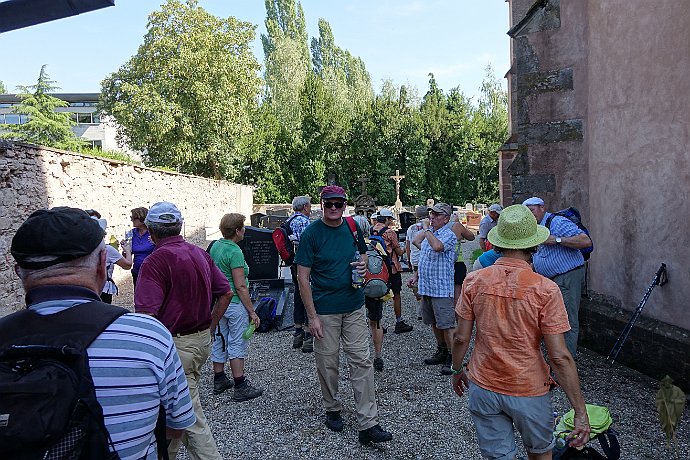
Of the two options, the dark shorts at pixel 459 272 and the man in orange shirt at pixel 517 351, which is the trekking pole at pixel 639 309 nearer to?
the dark shorts at pixel 459 272

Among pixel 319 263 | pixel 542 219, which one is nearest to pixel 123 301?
pixel 319 263

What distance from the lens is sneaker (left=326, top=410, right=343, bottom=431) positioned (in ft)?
14.6

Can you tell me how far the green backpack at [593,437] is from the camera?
10.2 ft

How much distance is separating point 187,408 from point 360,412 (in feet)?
8.35

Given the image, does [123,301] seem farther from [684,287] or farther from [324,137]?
[324,137]

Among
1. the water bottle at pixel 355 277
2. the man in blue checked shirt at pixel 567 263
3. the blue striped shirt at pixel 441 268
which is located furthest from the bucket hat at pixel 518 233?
the blue striped shirt at pixel 441 268

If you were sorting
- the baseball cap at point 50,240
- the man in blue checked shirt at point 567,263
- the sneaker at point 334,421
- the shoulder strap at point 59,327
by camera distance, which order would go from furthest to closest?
the man in blue checked shirt at point 567,263 < the sneaker at point 334,421 < the baseball cap at point 50,240 < the shoulder strap at point 59,327

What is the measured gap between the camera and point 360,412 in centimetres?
420

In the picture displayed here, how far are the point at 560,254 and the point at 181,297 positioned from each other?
3.69 metres

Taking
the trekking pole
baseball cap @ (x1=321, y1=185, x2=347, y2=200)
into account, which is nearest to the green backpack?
baseball cap @ (x1=321, y1=185, x2=347, y2=200)

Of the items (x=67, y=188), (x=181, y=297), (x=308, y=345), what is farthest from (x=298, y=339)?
(x=67, y=188)

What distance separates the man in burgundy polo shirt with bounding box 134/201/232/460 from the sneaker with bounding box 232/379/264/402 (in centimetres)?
172

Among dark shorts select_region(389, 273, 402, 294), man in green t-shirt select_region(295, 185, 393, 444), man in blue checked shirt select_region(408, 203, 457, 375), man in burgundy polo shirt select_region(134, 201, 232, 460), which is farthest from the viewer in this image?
dark shorts select_region(389, 273, 402, 294)

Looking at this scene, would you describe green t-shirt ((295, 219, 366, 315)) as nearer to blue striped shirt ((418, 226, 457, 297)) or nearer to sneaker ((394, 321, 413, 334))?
blue striped shirt ((418, 226, 457, 297))
